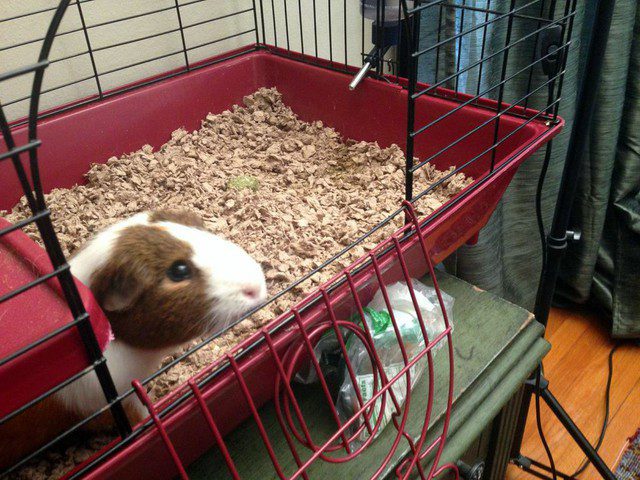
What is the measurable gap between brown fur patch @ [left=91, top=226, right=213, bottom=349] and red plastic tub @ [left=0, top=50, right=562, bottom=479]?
0.25ft

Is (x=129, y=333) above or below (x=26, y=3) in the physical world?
below

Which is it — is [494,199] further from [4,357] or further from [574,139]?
[4,357]

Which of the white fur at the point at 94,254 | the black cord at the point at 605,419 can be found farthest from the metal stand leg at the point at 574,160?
the white fur at the point at 94,254

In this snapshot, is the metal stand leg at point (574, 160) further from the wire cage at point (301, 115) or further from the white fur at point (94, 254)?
the white fur at point (94, 254)

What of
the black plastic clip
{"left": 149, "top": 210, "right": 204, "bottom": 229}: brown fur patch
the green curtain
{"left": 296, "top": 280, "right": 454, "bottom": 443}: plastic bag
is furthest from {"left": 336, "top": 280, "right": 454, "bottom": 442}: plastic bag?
the green curtain

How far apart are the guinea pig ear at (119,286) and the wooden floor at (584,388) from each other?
1.03 meters

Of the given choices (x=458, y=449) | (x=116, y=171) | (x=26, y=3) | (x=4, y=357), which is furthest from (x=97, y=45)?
(x=458, y=449)

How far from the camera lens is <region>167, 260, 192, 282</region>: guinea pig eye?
61 centimetres

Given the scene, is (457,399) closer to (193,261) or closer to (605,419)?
(193,261)

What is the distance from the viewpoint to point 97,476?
0.47m

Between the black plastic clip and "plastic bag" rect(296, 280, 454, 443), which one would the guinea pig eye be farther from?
the black plastic clip

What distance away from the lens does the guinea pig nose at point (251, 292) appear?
0.63 meters

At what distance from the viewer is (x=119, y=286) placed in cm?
58

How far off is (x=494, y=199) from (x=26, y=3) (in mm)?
893
